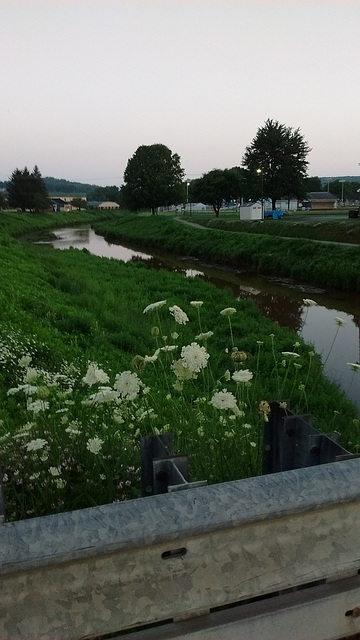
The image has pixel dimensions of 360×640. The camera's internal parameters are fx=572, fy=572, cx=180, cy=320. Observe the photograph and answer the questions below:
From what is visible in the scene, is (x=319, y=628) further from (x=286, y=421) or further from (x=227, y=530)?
(x=286, y=421)

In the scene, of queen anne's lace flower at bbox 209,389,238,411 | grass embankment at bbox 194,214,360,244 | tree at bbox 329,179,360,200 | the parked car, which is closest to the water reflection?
queen anne's lace flower at bbox 209,389,238,411

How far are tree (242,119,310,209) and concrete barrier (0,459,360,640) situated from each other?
195 ft

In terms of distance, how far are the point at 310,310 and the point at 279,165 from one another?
44.4m

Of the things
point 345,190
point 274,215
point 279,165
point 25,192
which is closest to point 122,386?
point 274,215

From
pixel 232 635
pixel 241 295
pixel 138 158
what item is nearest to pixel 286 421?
pixel 232 635

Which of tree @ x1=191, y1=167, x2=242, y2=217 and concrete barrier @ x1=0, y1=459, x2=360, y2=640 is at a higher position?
tree @ x1=191, y1=167, x2=242, y2=217

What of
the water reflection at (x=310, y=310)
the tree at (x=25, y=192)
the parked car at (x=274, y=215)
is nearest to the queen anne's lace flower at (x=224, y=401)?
the water reflection at (x=310, y=310)

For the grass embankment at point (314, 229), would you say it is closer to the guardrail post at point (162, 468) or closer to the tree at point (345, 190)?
the guardrail post at point (162, 468)

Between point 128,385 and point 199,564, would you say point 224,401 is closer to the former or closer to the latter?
point 128,385

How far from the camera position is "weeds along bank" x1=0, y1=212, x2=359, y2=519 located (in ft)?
9.79

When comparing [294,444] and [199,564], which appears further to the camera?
[294,444]

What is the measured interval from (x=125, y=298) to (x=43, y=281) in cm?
249

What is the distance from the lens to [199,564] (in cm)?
208

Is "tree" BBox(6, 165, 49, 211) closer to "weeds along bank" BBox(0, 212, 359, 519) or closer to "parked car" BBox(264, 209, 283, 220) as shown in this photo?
"parked car" BBox(264, 209, 283, 220)
